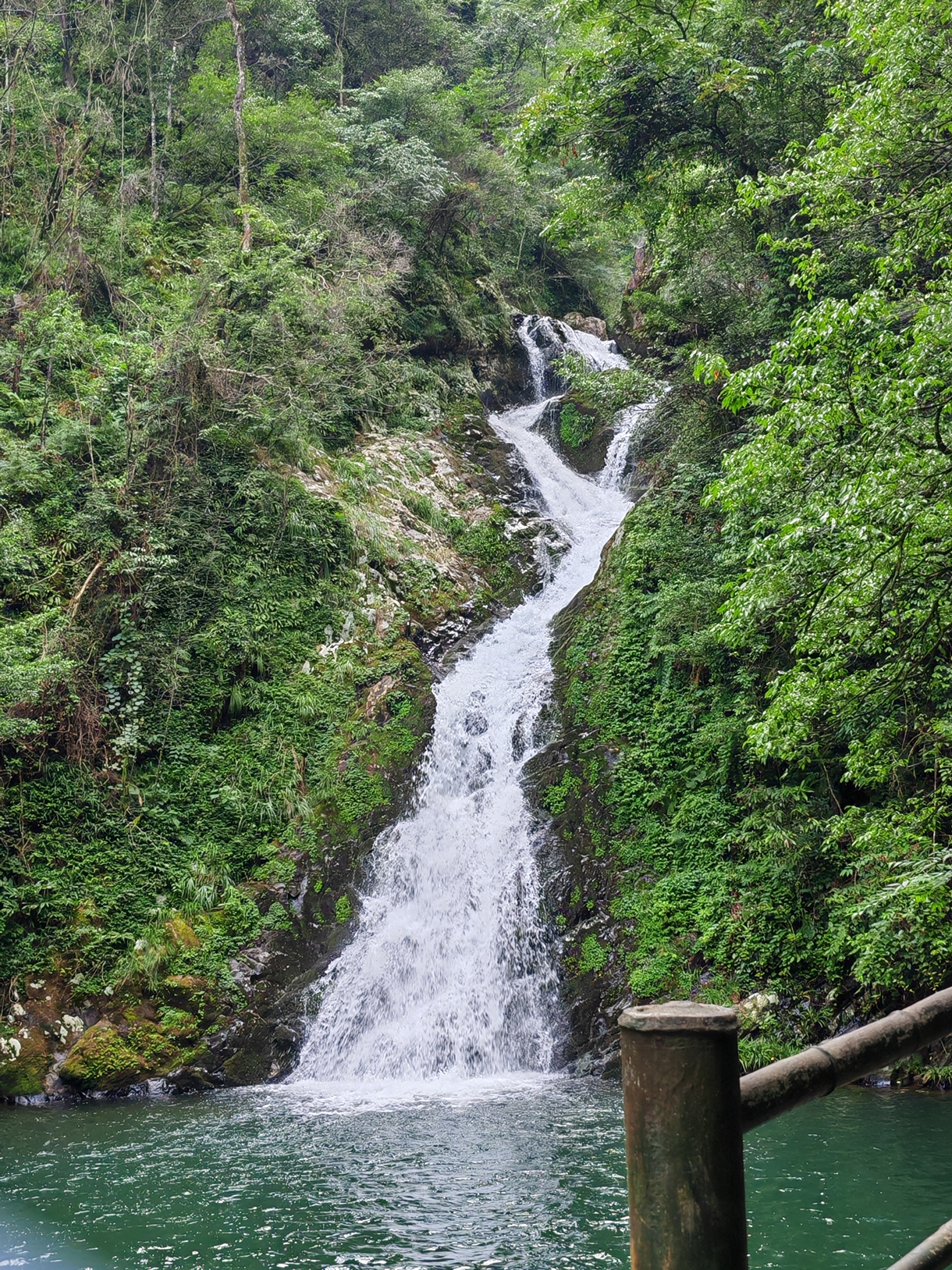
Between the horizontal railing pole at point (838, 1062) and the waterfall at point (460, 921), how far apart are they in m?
9.56

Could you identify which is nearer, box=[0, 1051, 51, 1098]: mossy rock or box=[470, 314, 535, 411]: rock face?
box=[0, 1051, 51, 1098]: mossy rock

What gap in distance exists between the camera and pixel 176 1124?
827 centimetres

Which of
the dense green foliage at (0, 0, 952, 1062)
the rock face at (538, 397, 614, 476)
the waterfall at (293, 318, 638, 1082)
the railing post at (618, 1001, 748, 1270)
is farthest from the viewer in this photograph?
the rock face at (538, 397, 614, 476)

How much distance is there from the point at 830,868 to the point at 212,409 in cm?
1188

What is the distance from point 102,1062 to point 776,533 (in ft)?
30.3

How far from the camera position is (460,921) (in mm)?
11438

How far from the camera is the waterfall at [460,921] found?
33.6ft

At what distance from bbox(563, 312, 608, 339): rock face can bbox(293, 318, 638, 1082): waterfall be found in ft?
52.0

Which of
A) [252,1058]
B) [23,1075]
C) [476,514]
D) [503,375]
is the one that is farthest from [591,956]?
Answer: [503,375]

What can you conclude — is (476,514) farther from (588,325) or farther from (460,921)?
(588,325)

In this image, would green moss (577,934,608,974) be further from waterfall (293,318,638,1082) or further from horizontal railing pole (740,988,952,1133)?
horizontal railing pole (740,988,952,1133)

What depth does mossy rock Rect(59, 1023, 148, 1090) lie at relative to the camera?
9414mm

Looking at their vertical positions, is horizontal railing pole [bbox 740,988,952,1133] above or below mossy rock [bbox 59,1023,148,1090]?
above

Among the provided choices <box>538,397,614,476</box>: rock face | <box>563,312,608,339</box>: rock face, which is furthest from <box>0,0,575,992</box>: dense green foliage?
<box>563,312,608,339</box>: rock face
